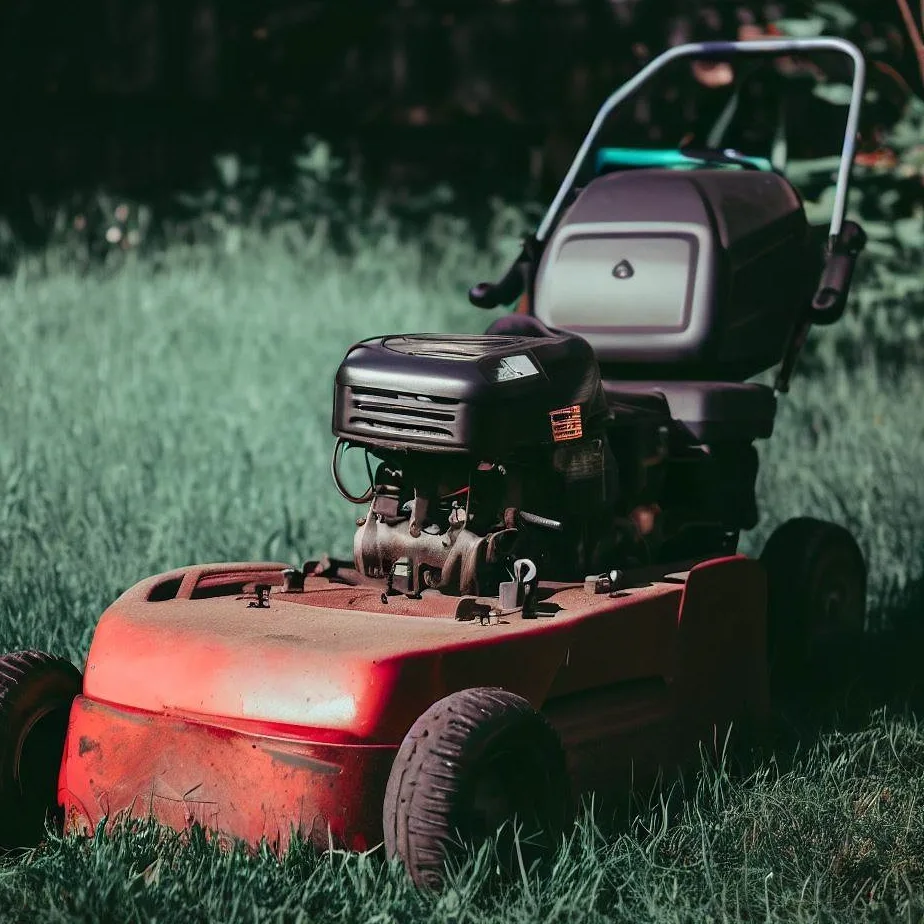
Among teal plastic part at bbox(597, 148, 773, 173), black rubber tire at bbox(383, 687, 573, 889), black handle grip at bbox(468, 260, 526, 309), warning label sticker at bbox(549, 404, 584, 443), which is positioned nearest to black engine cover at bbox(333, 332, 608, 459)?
warning label sticker at bbox(549, 404, 584, 443)

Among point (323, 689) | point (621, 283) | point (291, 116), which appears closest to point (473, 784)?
point (323, 689)

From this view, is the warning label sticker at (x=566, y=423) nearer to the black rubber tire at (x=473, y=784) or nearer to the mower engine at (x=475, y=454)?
the mower engine at (x=475, y=454)

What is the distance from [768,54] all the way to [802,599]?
5.09ft

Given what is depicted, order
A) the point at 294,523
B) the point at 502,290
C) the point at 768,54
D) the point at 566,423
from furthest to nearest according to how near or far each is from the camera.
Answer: the point at 294,523 → the point at 768,54 → the point at 502,290 → the point at 566,423

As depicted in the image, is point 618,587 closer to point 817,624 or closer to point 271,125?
point 817,624

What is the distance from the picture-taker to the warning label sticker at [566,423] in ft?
11.2

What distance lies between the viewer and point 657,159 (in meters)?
4.72

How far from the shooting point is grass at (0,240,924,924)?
280cm

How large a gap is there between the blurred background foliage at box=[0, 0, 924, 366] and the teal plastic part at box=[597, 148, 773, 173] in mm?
5618

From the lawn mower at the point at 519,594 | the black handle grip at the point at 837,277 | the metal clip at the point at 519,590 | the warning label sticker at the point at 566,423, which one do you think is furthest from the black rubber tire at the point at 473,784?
the black handle grip at the point at 837,277

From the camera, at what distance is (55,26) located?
11.5 metres

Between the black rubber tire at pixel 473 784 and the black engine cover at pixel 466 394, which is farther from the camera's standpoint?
the black engine cover at pixel 466 394

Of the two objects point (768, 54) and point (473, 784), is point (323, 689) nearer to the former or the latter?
point (473, 784)

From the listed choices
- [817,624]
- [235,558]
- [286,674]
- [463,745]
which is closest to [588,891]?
[463,745]
